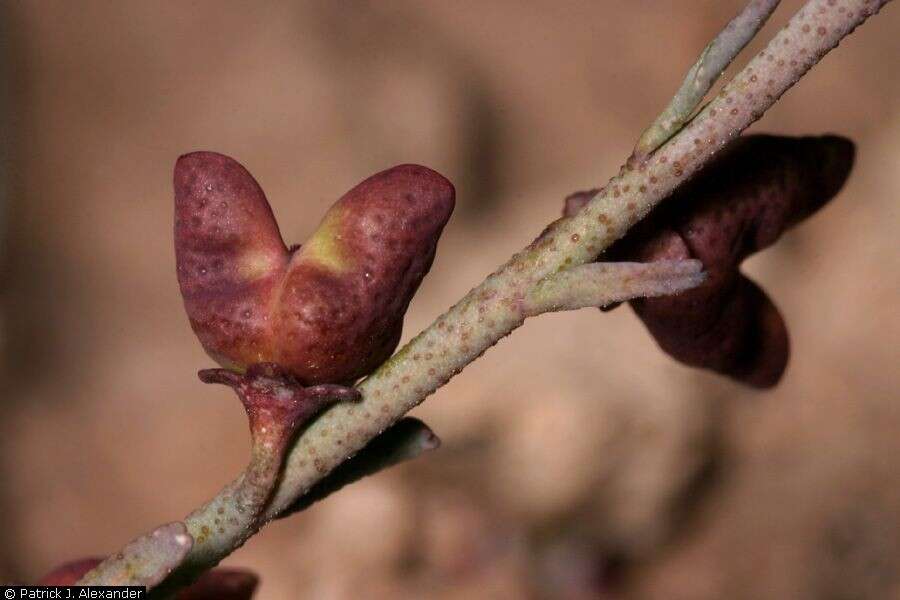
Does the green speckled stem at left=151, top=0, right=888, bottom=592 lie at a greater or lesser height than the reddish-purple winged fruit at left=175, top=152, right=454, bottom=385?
lesser

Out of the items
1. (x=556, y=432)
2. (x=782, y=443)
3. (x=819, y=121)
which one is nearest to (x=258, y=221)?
(x=556, y=432)

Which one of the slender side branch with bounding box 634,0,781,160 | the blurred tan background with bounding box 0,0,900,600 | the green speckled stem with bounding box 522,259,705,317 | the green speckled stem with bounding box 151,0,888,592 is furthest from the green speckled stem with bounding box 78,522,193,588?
the blurred tan background with bounding box 0,0,900,600

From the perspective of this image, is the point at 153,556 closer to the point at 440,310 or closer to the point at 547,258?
the point at 547,258

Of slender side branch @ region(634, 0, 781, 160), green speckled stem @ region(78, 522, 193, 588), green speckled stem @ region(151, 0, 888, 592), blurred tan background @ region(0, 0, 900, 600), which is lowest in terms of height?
green speckled stem @ region(78, 522, 193, 588)

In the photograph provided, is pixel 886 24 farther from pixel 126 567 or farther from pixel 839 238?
pixel 126 567

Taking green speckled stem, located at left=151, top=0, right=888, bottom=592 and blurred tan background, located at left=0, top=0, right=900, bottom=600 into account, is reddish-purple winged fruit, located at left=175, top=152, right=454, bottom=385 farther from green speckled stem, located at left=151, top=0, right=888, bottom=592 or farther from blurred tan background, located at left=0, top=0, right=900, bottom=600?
blurred tan background, located at left=0, top=0, right=900, bottom=600

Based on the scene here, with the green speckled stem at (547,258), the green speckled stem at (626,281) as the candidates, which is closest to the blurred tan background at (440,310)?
the green speckled stem at (547,258)

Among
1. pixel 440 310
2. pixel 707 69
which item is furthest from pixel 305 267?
pixel 440 310
